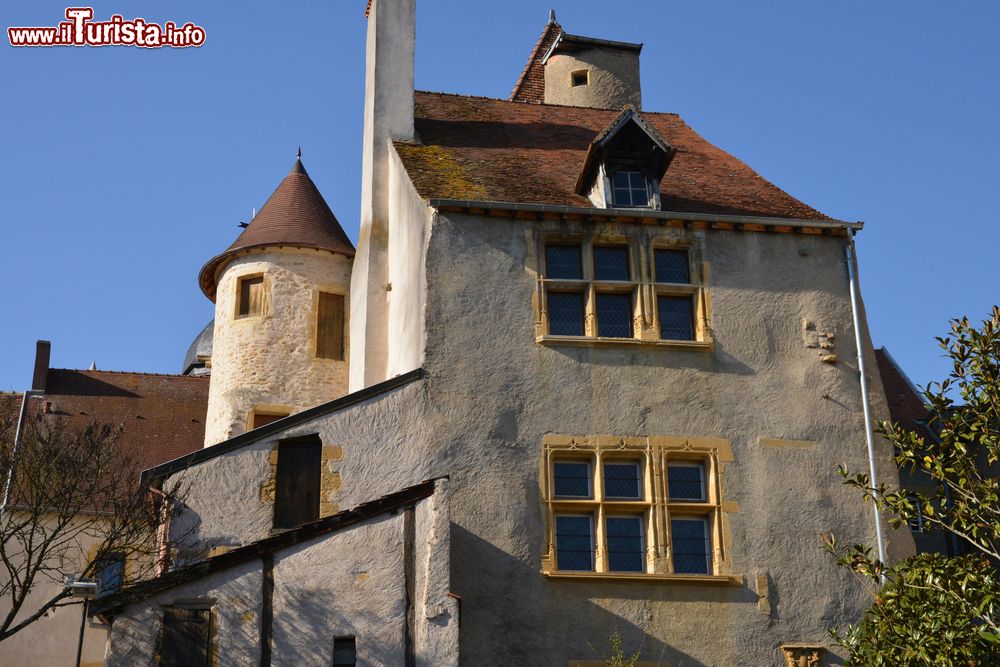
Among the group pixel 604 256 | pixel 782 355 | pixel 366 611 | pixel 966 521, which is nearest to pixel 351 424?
pixel 366 611

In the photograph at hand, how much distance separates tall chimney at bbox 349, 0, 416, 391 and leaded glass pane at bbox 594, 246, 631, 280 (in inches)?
145

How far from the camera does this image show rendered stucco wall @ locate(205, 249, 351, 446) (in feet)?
71.3

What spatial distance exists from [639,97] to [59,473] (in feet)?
44.3

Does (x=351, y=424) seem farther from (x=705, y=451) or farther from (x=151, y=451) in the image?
(x=151, y=451)

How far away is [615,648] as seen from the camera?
1598 centimetres

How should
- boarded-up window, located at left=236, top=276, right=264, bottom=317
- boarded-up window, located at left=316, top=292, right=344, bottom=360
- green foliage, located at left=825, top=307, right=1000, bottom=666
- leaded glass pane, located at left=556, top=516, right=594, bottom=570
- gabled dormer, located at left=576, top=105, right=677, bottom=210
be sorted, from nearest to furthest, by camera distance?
1. green foliage, located at left=825, top=307, right=1000, bottom=666
2. leaded glass pane, located at left=556, top=516, right=594, bottom=570
3. gabled dormer, located at left=576, top=105, right=677, bottom=210
4. boarded-up window, located at left=316, top=292, right=344, bottom=360
5. boarded-up window, located at left=236, top=276, right=264, bottom=317

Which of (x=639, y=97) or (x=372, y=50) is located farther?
(x=639, y=97)

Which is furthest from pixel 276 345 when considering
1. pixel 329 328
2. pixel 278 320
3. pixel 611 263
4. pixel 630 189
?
pixel 630 189

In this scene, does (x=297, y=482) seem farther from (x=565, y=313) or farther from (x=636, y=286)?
(x=636, y=286)

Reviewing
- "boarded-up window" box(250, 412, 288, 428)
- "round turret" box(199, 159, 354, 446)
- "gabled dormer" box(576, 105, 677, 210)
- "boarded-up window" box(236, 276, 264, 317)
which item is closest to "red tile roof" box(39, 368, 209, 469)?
"round turret" box(199, 159, 354, 446)

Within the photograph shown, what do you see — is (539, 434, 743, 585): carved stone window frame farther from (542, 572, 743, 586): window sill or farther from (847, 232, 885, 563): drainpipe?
(847, 232, 885, 563): drainpipe

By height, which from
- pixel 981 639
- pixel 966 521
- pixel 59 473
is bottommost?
pixel 981 639

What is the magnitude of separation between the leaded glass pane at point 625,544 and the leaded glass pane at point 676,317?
2.64m

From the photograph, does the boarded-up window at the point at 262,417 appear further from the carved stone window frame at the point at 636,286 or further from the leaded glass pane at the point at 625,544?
the leaded glass pane at the point at 625,544
